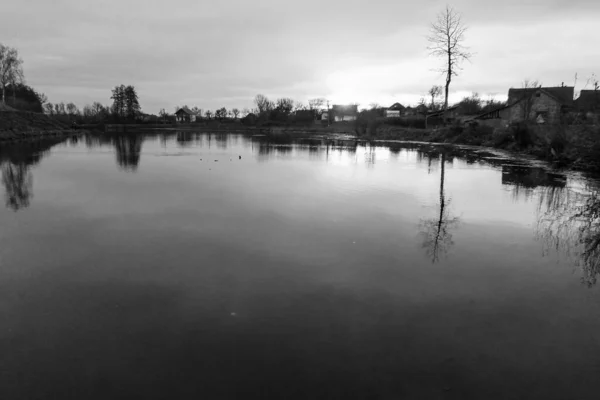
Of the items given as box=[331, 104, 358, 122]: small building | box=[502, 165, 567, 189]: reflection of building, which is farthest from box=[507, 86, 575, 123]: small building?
box=[331, 104, 358, 122]: small building

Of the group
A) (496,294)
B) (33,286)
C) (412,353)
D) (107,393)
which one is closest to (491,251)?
(496,294)

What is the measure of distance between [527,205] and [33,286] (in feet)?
43.1

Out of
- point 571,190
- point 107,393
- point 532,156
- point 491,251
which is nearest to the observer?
point 107,393

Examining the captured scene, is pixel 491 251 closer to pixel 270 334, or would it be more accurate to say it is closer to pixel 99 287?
pixel 270 334

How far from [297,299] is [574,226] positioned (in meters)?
8.22

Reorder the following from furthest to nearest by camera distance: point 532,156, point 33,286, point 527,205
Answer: point 532,156 → point 527,205 → point 33,286

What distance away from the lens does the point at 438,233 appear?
936cm

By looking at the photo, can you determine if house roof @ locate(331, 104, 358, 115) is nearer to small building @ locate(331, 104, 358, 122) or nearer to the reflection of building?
small building @ locate(331, 104, 358, 122)

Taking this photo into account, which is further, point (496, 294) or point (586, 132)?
point (586, 132)

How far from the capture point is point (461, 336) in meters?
4.93

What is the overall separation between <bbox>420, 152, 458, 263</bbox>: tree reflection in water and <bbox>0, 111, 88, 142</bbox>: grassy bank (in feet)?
143

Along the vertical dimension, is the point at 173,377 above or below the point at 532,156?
below

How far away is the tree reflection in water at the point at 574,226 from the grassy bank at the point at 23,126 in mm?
46050

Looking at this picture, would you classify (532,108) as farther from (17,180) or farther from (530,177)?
(17,180)
